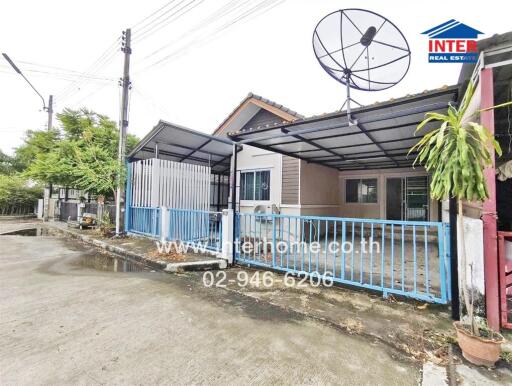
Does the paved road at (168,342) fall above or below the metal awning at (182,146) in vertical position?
below

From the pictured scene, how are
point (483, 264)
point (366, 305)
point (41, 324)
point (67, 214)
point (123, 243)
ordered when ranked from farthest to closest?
point (67, 214) → point (123, 243) → point (366, 305) → point (41, 324) → point (483, 264)

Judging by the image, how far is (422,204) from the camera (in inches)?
365

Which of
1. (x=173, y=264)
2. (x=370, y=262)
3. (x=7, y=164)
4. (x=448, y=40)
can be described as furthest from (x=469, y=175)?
(x=7, y=164)

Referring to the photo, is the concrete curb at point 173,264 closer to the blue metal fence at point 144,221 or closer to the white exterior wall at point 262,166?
the blue metal fence at point 144,221

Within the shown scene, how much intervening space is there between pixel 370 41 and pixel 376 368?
4248 millimetres

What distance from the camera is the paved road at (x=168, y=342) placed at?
6.43 feet

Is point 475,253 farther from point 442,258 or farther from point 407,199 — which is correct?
point 407,199

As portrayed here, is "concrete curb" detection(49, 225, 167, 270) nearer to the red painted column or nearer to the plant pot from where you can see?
the plant pot

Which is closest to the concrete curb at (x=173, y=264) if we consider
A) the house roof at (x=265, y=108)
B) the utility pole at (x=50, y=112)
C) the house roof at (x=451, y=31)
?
the house roof at (x=265, y=108)

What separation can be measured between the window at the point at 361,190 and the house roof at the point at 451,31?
21.8ft

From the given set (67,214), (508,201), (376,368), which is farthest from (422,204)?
(67,214)

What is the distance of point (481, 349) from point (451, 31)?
4598mm

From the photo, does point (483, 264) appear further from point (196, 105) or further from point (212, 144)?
point (196, 105)

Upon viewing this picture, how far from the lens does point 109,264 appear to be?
18.1 feet
